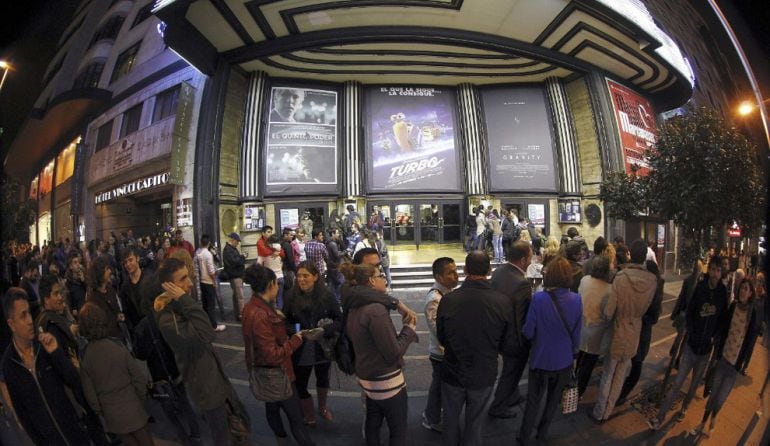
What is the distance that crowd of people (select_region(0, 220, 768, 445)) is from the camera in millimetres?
1004

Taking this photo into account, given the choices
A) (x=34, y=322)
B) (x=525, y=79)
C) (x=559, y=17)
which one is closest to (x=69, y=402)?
(x=34, y=322)

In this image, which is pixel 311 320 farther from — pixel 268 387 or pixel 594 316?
pixel 594 316

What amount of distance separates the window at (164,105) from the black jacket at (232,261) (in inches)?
19.4

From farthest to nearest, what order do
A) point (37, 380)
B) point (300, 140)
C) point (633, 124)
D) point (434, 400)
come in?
point (300, 140) < point (434, 400) < point (633, 124) < point (37, 380)

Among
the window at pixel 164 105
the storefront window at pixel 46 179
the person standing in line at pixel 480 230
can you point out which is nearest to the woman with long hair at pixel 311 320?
the person standing in line at pixel 480 230

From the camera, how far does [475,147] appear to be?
1626 millimetres

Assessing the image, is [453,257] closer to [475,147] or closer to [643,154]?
[475,147]

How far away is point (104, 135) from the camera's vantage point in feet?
4.19

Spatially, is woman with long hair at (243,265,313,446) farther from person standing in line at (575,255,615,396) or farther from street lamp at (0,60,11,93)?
person standing in line at (575,255,615,396)

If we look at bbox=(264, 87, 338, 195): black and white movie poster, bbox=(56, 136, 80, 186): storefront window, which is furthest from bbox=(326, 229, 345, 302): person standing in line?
bbox=(56, 136, 80, 186): storefront window

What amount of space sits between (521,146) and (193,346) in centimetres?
142

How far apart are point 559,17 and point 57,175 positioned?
1916 millimetres

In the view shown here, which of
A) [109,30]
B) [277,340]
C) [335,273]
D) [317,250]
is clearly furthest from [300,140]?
[335,273]

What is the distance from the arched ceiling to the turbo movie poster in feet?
0.16
